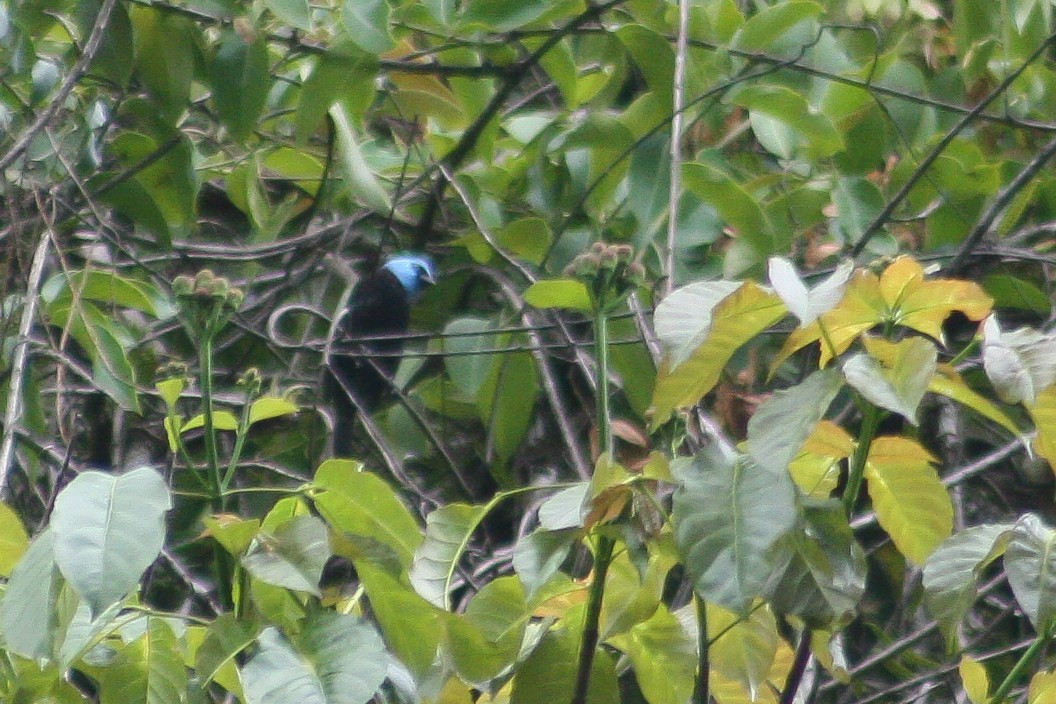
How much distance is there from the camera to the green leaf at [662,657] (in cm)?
104

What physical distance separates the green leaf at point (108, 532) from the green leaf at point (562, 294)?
1.08 ft

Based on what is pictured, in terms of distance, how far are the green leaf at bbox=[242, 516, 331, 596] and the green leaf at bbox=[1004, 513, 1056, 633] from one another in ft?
1.54

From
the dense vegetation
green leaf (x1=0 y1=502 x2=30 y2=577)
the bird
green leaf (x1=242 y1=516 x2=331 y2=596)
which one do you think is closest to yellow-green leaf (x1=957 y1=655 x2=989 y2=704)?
the dense vegetation

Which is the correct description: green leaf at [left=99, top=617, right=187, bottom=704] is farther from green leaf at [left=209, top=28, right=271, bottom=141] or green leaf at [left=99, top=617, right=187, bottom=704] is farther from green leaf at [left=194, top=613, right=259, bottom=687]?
green leaf at [left=209, top=28, right=271, bottom=141]

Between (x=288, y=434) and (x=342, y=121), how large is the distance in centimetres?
97

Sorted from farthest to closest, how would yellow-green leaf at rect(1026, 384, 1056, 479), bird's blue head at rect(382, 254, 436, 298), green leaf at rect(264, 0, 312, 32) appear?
bird's blue head at rect(382, 254, 436, 298)
green leaf at rect(264, 0, 312, 32)
yellow-green leaf at rect(1026, 384, 1056, 479)

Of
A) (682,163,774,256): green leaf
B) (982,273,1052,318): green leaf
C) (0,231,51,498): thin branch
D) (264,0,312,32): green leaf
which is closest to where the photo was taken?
(0,231,51,498): thin branch

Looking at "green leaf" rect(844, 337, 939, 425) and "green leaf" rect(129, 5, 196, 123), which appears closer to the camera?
"green leaf" rect(844, 337, 939, 425)

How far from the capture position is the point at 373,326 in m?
4.59

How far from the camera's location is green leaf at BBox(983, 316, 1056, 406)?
2.82ft

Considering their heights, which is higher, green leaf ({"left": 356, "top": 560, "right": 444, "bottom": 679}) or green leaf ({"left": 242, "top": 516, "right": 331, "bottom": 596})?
green leaf ({"left": 242, "top": 516, "right": 331, "bottom": 596})

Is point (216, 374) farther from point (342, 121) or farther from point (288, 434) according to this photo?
point (342, 121)

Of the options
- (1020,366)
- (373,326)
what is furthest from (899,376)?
(373,326)

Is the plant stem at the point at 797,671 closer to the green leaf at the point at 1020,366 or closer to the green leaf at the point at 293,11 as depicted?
the green leaf at the point at 1020,366
